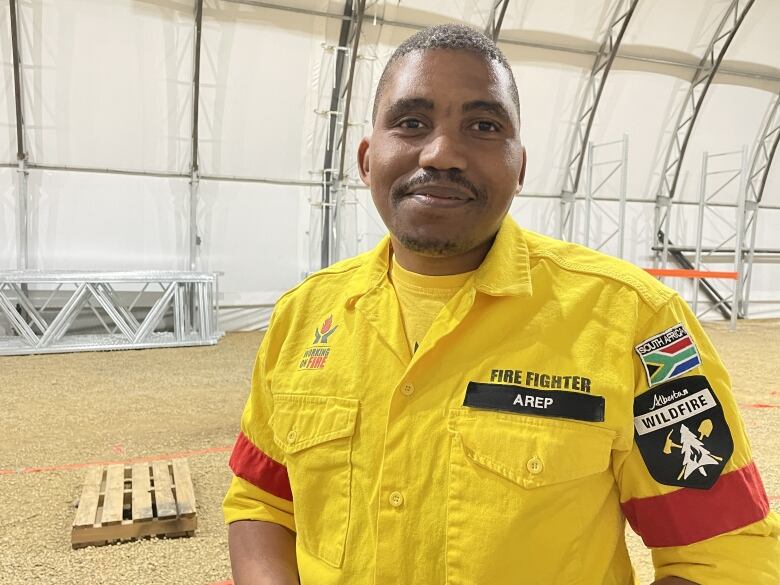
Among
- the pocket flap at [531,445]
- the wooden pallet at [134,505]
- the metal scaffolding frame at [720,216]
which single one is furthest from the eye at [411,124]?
the metal scaffolding frame at [720,216]

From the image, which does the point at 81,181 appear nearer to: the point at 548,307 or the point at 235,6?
the point at 235,6

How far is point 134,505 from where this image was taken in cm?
348

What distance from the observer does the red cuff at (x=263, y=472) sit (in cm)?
148

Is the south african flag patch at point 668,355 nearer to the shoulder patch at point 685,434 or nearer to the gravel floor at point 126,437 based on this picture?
the shoulder patch at point 685,434

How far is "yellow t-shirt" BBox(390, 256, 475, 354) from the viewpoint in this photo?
1296 mm

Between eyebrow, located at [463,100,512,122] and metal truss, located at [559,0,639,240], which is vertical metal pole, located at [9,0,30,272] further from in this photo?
eyebrow, located at [463,100,512,122]

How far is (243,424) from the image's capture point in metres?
1.52

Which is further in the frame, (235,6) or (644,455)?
(235,6)

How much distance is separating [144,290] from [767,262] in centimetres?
1548

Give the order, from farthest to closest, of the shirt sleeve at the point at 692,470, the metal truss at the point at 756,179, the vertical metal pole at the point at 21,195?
the metal truss at the point at 756,179 < the vertical metal pole at the point at 21,195 < the shirt sleeve at the point at 692,470

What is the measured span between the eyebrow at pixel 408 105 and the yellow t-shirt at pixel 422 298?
1.15 ft

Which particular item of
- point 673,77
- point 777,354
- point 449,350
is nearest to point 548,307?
point 449,350

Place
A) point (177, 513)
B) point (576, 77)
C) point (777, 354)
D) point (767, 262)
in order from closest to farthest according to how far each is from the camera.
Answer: point (177, 513), point (777, 354), point (576, 77), point (767, 262)

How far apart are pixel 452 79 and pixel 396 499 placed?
0.85m
